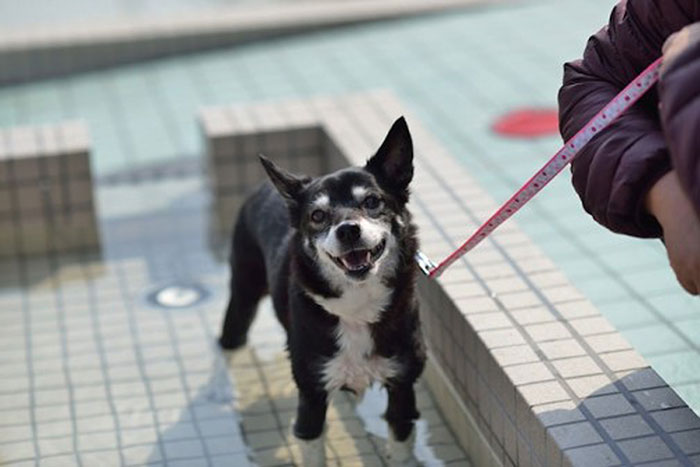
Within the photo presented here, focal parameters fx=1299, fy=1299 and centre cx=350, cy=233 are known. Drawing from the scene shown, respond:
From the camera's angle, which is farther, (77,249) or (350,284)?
(77,249)

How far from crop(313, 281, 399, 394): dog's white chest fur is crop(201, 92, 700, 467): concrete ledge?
1.33 ft

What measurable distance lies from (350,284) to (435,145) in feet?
8.24

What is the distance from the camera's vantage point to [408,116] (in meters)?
7.17

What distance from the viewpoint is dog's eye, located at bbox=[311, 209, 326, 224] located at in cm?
420

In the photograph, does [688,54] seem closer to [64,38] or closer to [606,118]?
[606,118]

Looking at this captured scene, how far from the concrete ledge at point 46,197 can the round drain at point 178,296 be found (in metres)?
0.72

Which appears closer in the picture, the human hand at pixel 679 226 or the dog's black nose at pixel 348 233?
the human hand at pixel 679 226

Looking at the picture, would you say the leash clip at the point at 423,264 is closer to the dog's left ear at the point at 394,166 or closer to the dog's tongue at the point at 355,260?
the dog's left ear at the point at 394,166

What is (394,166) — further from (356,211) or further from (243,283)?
(243,283)

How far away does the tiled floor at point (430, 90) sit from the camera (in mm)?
6551

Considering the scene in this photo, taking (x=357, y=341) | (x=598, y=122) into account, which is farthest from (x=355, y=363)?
(x=598, y=122)

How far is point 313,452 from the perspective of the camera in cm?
463

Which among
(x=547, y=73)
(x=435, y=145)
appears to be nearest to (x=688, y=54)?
(x=435, y=145)


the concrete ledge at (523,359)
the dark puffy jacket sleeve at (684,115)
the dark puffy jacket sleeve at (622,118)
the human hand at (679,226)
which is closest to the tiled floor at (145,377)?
the concrete ledge at (523,359)
